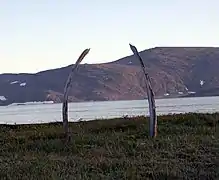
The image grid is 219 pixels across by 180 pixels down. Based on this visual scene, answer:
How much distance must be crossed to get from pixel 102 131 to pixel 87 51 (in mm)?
3911

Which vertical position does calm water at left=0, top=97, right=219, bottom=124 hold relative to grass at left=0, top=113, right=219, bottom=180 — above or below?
below

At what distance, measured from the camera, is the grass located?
1174 centimetres

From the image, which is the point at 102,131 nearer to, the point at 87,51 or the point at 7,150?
the point at 87,51

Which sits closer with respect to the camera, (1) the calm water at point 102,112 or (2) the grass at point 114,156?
(2) the grass at point 114,156

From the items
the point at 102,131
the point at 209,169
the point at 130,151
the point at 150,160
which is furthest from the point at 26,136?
the point at 209,169

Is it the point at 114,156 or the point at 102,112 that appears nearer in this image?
the point at 114,156

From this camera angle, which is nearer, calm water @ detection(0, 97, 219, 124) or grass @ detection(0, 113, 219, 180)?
grass @ detection(0, 113, 219, 180)

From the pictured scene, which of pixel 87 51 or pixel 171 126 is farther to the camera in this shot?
pixel 171 126

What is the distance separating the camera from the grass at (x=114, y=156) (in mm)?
11742

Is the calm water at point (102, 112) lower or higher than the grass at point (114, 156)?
lower

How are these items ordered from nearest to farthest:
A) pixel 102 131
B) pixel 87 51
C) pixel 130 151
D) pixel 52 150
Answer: pixel 130 151 < pixel 52 150 < pixel 87 51 < pixel 102 131

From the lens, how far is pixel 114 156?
14633 mm

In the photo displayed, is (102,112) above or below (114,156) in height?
below

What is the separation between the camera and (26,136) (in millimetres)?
20938
